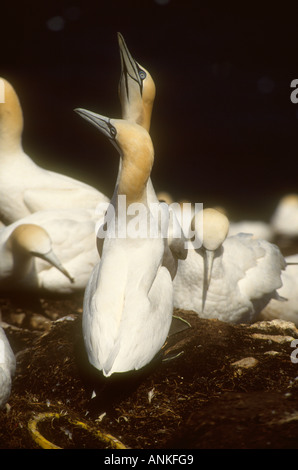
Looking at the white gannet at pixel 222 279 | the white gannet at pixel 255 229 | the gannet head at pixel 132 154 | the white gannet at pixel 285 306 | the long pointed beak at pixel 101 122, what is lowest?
the white gannet at pixel 285 306

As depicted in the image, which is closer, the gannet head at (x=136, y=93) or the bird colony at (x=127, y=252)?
the bird colony at (x=127, y=252)

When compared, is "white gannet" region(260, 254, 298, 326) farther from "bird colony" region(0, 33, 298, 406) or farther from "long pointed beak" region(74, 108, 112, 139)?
"long pointed beak" region(74, 108, 112, 139)

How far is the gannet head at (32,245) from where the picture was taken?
5445 millimetres

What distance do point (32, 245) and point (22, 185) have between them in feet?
4.82

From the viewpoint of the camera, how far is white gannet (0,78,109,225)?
6.59 metres

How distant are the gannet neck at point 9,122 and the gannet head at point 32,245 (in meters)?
1.70

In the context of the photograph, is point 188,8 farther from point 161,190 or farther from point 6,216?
point 6,216

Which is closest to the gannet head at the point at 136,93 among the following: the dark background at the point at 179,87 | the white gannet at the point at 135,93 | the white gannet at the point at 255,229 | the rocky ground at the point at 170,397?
the white gannet at the point at 135,93

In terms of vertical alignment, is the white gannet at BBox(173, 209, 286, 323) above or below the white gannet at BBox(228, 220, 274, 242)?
above

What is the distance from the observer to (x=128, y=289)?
11.5 ft

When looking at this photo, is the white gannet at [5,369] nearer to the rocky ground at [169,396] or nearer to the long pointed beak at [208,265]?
the rocky ground at [169,396]

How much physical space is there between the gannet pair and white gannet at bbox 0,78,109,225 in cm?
278

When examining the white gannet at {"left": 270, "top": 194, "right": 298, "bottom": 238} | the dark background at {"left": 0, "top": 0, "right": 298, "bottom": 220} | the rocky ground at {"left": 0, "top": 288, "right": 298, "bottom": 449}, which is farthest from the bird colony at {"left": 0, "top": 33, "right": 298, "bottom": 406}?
the dark background at {"left": 0, "top": 0, "right": 298, "bottom": 220}
